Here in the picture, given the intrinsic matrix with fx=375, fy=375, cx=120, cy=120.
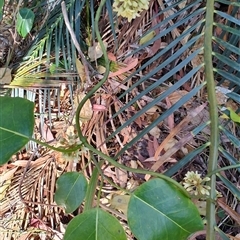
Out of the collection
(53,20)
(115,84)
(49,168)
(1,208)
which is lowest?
(1,208)

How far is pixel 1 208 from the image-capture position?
40.4 inches

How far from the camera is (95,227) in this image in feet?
1.73

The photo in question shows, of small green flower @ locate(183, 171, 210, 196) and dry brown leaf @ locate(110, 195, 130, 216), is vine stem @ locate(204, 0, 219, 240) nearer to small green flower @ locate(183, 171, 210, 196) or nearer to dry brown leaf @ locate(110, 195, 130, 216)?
small green flower @ locate(183, 171, 210, 196)

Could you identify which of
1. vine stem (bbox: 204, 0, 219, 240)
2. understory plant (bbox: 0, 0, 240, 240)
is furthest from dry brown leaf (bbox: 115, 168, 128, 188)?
vine stem (bbox: 204, 0, 219, 240)

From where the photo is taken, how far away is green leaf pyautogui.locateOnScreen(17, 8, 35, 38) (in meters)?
0.90

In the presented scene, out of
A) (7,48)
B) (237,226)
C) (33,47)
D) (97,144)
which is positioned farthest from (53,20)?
(237,226)

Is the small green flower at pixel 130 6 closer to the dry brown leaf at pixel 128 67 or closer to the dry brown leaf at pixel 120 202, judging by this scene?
the dry brown leaf at pixel 128 67

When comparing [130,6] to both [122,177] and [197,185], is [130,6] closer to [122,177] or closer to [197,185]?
[197,185]

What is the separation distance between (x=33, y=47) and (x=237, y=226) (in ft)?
2.18

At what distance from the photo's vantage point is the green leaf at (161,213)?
1.72 ft

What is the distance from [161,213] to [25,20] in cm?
60

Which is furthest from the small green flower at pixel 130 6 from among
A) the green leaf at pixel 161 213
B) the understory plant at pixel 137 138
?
the green leaf at pixel 161 213

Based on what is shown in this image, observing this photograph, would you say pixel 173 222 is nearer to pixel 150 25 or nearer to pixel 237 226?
pixel 237 226

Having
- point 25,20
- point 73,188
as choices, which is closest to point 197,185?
point 73,188
